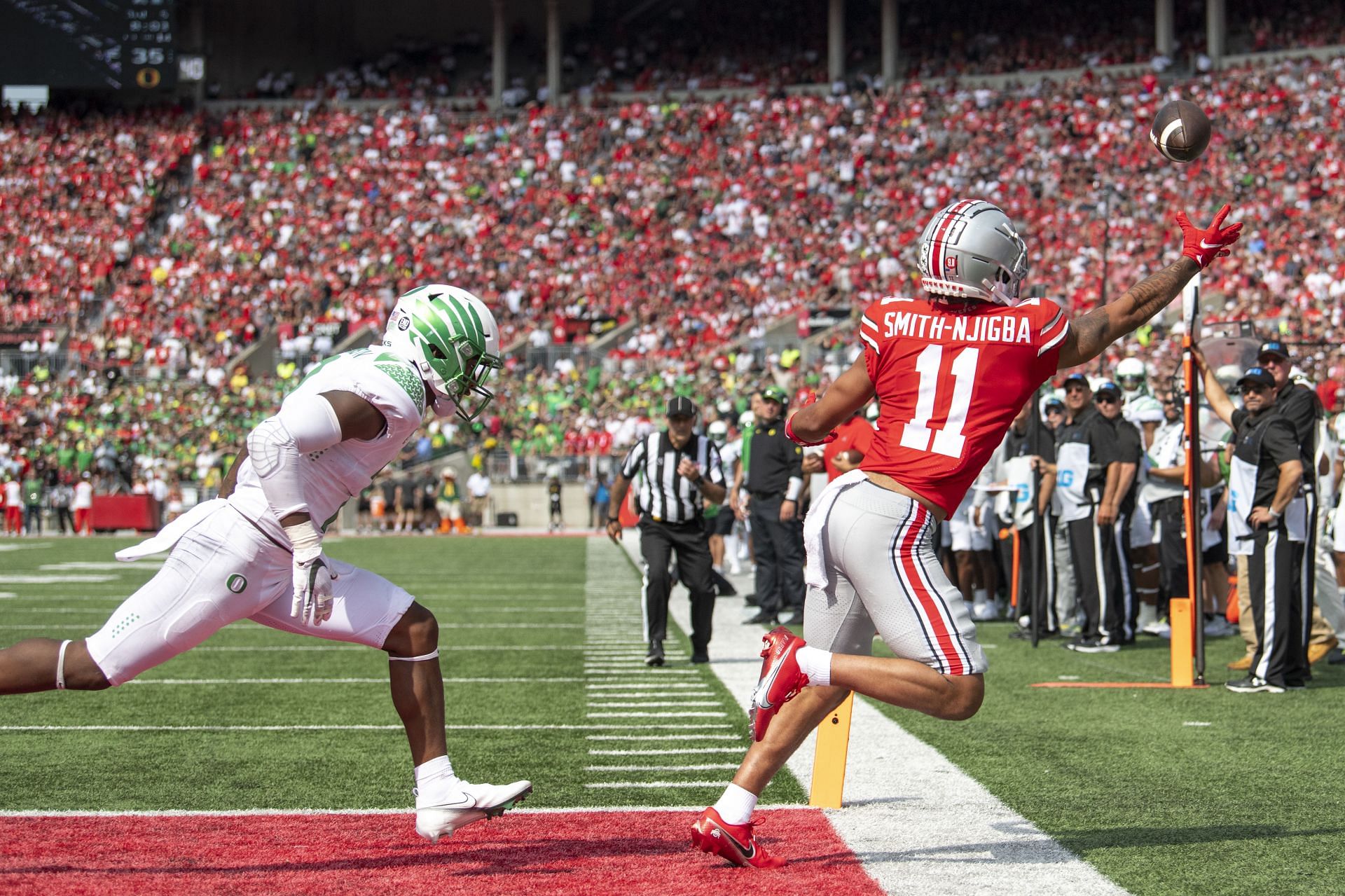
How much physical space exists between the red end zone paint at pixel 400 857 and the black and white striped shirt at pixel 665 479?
4374 millimetres

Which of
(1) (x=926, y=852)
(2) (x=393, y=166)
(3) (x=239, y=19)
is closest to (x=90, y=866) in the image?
(1) (x=926, y=852)

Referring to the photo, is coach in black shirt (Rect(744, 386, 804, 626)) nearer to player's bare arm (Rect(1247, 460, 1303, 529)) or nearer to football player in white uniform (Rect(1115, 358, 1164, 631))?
football player in white uniform (Rect(1115, 358, 1164, 631))

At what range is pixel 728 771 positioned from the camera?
555 centimetres

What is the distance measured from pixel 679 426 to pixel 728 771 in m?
3.95

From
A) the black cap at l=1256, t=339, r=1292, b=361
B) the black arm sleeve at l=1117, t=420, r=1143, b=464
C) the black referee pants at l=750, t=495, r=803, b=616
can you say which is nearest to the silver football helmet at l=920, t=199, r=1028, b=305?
the black cap at l=1256, t=339, r=1292, b=361

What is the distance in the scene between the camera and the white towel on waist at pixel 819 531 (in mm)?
4031

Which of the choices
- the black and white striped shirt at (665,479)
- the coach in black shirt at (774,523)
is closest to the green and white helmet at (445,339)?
the black and white striped shirt at (665,479)

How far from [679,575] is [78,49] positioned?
35295 millimetres

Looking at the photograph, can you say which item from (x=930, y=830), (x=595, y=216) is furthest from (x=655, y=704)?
(x=595, y=216)

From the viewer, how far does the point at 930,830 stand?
4.51 metres

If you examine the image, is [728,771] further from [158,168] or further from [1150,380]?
[158,168]

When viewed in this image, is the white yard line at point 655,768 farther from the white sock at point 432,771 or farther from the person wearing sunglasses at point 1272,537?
the person wearing sunglasses at point 1272,537

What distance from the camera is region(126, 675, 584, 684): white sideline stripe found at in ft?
27.2

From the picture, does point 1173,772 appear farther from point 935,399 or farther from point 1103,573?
point 1103,573
